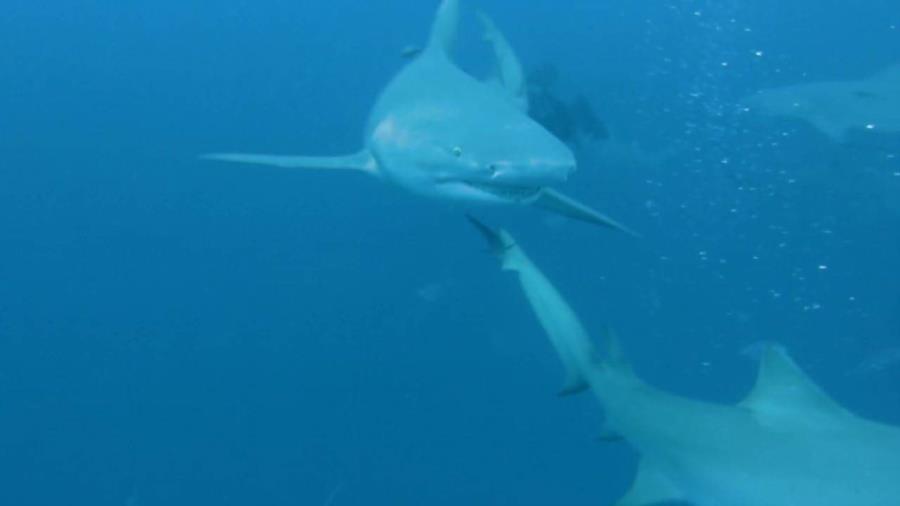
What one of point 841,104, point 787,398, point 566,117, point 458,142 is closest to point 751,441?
point 787,398

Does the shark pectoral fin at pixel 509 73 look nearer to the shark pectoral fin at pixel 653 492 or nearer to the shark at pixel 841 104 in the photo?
the shark pectoral fin at pixel 653 492

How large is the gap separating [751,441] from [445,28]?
3.38m

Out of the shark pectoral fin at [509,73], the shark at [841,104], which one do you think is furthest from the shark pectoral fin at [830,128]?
the shark pectoral fin at [509,73]

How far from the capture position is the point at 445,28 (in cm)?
617

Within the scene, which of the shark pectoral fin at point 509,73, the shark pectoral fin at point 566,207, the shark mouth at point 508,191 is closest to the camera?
the shark mouth at point 508,191

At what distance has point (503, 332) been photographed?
8953mm

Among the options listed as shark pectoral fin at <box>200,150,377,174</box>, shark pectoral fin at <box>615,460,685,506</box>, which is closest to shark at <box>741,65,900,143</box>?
shark pectoral fin at <box>200,150,377,174</box>

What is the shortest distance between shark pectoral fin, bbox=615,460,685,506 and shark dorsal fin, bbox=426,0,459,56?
3.02 metres

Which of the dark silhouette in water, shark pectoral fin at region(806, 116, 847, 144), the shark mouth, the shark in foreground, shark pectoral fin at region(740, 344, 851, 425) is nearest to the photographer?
the shark in foreground

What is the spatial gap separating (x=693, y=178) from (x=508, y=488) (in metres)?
4.71

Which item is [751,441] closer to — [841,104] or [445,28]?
[445,28]

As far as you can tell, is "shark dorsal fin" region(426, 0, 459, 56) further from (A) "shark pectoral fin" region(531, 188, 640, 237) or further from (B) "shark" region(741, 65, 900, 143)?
(B) "shark" region(741, 65, 900, 143)

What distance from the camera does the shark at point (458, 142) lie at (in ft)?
14.2

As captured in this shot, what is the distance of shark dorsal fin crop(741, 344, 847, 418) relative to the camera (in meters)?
3.87
